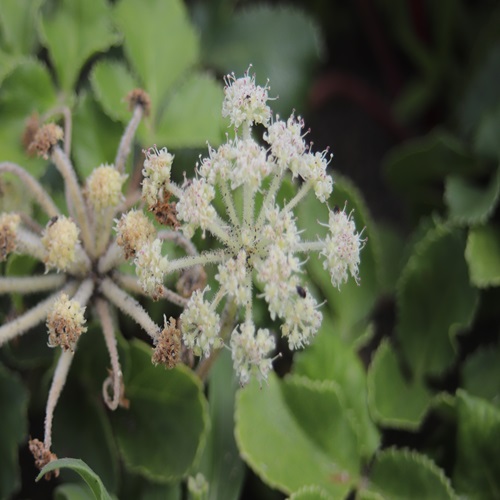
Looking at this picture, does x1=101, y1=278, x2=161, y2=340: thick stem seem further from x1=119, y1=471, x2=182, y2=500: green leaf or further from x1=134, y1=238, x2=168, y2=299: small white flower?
x1=119, y1=471, x2=182, y2=500: green leaf

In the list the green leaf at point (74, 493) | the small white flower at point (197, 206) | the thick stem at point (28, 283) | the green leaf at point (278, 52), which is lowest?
the green leaf at point (74, 493)

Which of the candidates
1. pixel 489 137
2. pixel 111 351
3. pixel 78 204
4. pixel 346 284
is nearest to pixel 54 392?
pixel 111 351

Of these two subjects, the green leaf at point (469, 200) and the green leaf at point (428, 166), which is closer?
the green leaf at point (469, 200)

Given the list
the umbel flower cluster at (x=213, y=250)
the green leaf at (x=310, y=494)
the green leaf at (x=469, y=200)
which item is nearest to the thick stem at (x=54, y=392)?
the umbel flower cluster at (x=213, y=250)

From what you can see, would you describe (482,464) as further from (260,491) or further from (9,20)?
(9,20)

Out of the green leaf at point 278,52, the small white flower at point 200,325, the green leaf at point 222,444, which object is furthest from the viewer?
the green leaf at point 278,52

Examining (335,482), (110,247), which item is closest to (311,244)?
(110,247)

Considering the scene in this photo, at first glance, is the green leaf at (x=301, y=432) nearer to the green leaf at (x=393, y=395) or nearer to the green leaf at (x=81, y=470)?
the green leaf at (x=393, y=395)
